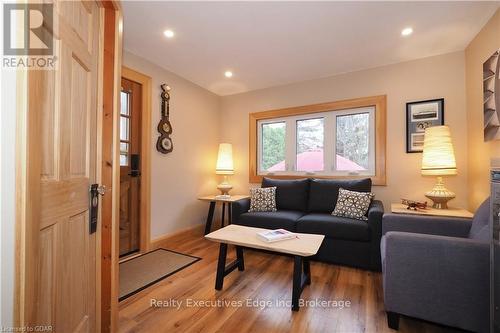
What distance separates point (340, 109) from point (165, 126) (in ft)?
8.11

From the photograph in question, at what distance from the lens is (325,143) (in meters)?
3.37

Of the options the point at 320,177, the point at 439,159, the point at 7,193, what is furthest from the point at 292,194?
the point at 7,193

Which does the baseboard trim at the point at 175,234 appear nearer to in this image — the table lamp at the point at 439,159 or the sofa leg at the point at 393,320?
the sofa leg at the point at 393,320

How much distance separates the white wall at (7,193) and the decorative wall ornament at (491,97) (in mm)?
2959

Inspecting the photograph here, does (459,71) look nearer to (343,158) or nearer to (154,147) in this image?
(343,158)

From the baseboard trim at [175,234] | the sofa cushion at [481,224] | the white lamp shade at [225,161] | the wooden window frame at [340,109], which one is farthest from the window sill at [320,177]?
the sofa cushion at [481,224]

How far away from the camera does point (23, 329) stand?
69 centimetres

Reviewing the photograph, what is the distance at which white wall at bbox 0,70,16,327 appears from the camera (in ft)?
2.08

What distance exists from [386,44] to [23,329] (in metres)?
3.38

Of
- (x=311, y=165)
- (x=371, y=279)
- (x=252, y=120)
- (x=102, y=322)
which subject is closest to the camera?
(x=102, y=322)

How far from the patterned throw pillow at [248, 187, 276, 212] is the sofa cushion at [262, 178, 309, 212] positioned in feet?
0.47

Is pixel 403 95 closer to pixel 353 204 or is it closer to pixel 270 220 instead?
pixel 353 204

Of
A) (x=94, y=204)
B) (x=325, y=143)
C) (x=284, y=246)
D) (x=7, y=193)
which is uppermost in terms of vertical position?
(x=325, y=143)

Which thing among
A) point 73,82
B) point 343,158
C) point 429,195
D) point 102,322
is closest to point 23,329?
point 102,322
